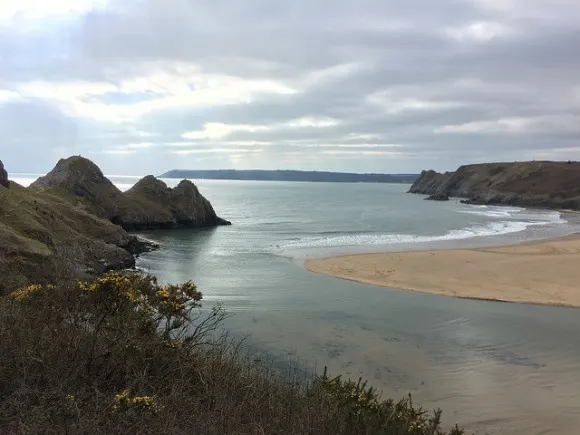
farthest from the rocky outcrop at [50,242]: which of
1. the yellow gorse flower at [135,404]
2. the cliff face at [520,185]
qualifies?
the cliff face at [520,185]

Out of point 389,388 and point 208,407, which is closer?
point 208,407

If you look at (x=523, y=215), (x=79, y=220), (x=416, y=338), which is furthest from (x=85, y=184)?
(x=523, y=215)

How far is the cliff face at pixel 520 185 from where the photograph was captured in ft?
327

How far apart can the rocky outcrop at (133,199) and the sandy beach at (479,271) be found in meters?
23.1

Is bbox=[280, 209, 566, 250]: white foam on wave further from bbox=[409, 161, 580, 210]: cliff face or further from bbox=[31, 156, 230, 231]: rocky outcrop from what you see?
bbox=[409, 161, 580, 210]: cliff face

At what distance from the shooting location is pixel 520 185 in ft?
374

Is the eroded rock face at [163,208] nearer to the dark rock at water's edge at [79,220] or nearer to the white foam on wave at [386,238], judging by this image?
the dark rock at water's edge at [79,220]

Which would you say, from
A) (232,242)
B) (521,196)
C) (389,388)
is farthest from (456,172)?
(389,388)

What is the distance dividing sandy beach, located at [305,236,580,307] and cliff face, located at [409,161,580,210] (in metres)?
72.4

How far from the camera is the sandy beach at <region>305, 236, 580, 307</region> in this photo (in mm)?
19984

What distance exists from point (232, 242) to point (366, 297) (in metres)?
20.9

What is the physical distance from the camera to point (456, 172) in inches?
6206

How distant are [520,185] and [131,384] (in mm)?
121685

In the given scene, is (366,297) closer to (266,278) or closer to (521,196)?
(266,278)
